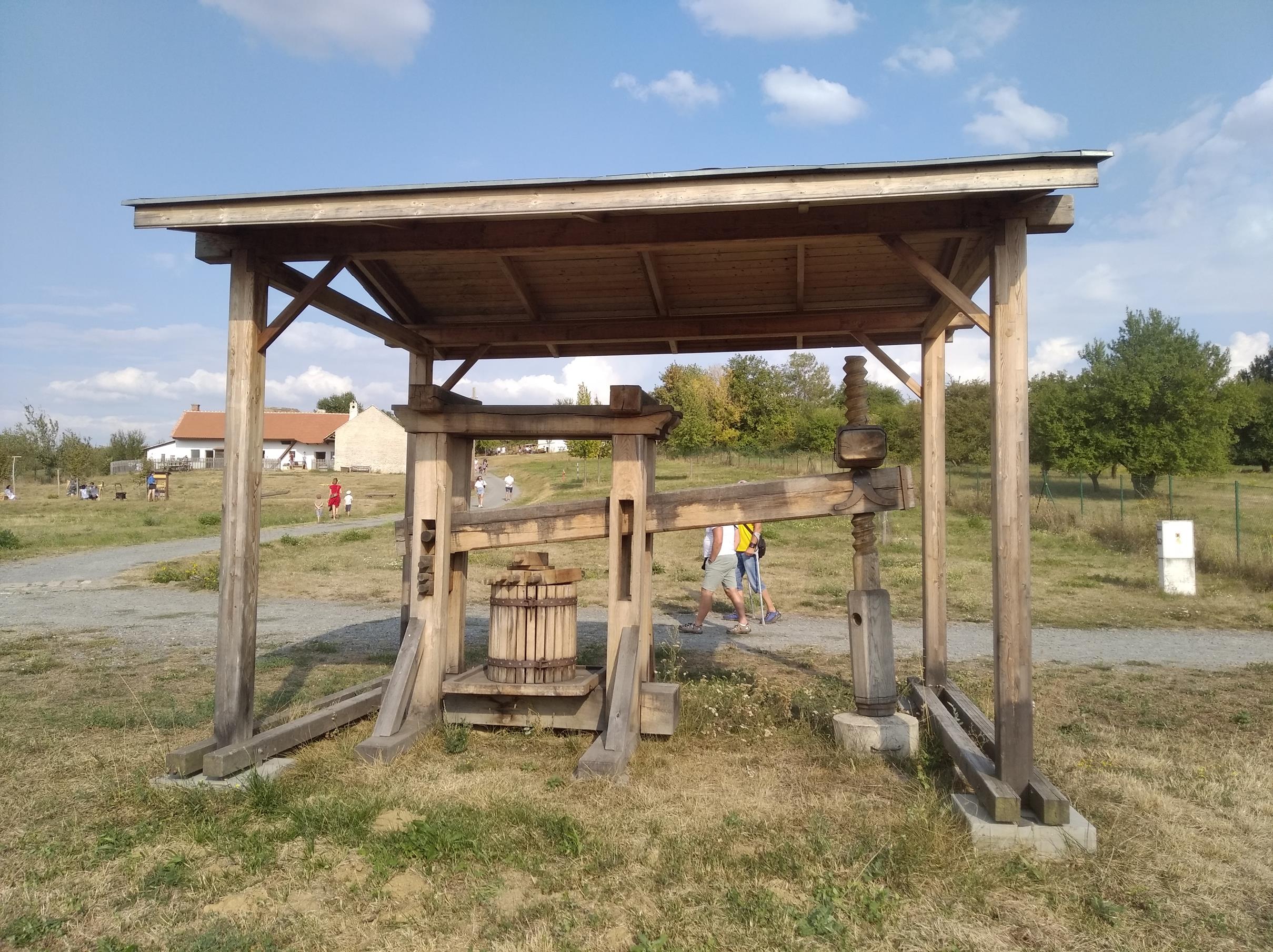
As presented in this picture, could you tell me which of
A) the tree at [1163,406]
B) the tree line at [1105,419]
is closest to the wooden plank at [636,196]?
the tree line at [1105,419]

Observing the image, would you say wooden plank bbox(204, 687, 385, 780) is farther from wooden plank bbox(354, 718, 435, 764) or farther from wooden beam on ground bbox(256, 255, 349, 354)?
wooden beam on ground bbox(256, 255, 349, 354)

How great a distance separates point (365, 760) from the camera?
514 cm

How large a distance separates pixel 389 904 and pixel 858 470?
12.4 feet

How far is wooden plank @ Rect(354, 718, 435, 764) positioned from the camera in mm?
5141

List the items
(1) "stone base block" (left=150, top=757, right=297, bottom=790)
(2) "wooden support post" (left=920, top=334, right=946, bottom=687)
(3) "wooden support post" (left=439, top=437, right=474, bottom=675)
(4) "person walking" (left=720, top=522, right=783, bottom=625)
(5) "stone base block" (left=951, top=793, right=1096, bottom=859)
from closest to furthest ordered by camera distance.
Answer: (5) "stone base block" (left=951, top=793, right=1096, bottom=859) → (1) "stone base block" (left=150, top=757, right=297, bottom=790) → (3) "wooden support post" (left=439, top=437, right=474, bottom=675) → (2) "wooden support post" (left=920, top=334, right=946, bottom=687) → (4) "person walking" (left=720, top=522, right=783, bottom=625)

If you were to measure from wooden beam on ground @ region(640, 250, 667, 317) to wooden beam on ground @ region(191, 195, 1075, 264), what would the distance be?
97 centimetres

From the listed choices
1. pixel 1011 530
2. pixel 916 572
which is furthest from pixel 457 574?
pixel 916 572

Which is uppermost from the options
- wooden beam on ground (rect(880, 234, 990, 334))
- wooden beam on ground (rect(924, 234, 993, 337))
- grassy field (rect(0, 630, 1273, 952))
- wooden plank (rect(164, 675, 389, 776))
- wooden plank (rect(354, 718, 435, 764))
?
wooden beam on ground (rect(924, 234, 993, 337))

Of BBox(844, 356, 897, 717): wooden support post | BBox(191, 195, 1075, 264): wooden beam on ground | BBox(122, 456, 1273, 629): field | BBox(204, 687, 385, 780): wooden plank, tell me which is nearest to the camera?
BBox(204, 687, 385, 780): wooden plank

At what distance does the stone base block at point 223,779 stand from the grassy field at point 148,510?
54.5 ft

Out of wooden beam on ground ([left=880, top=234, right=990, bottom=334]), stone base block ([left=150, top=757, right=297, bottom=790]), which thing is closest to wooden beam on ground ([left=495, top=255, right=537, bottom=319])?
wooden beam on ground ([left=880, top=234, right=990, bottom=334])

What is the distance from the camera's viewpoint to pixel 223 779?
4723mm

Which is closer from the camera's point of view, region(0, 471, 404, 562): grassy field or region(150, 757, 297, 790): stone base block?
region(150, 757, 297, 790): stone base block

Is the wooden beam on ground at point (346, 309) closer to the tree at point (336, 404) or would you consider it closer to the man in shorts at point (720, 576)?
the man in shorts at point (720, 576)
